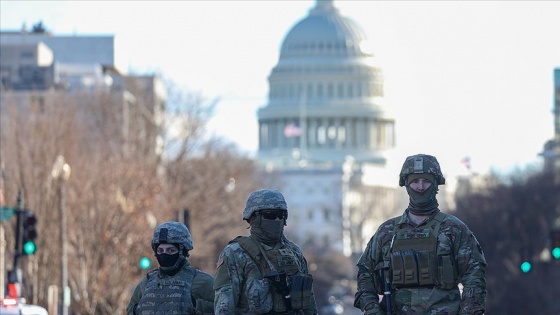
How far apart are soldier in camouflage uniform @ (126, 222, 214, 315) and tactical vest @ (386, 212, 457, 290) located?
1779 mm

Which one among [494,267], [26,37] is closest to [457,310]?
[494,267]

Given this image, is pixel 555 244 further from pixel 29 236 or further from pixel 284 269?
pixel 284 269

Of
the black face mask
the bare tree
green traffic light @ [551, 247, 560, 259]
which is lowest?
the black face mask

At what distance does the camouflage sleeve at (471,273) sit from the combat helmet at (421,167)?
441 millimetres

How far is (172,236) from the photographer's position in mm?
16562

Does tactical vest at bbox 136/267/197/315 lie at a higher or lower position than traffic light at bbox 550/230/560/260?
lower

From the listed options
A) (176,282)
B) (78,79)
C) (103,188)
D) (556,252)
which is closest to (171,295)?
(176,282)

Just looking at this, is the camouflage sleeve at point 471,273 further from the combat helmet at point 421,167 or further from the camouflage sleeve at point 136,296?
the camouflage sleeve at point 136,296

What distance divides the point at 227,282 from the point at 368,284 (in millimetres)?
944

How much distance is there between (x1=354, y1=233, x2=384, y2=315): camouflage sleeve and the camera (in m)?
15.1

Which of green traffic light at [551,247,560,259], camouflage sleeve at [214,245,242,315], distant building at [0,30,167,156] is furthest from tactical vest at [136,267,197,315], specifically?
distant building at [0,30,167,156]

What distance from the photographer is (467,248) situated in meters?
15.4

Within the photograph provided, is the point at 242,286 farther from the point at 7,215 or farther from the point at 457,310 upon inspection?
the point at 7,215

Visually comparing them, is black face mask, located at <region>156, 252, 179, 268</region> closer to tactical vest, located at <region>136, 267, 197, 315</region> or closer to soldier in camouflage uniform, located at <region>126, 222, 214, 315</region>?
Result: soldier in camouflage uniform, located at <region>126, 222, 214, 315</region>
